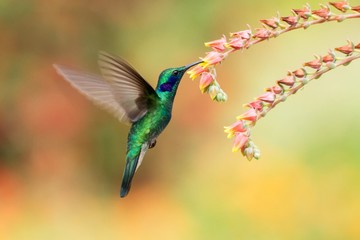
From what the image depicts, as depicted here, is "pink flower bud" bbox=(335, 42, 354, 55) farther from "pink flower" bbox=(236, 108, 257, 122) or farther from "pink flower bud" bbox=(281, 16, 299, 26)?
"pink flower" bbox=(236, 108, 257, 122)

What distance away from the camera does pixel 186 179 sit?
343 cm

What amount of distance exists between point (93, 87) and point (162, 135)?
6.58ft

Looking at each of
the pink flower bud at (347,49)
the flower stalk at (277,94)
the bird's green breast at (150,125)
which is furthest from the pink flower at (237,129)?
the bird's green breast at (150,125)

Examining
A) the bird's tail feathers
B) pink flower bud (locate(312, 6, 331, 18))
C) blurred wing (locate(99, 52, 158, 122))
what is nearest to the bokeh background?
the bird's tail feathers

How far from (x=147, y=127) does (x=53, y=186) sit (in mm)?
1957

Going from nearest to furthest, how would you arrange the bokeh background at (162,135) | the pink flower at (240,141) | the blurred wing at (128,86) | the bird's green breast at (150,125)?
the pink flower at (240,141), the blurred wing at (128,86), the bird's green breast at (150,125), the bokeh background at (162,135)

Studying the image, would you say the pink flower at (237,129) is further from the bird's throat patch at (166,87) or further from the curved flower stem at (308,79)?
the bird's throat patch at (166,87)

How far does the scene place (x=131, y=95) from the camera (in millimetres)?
1527

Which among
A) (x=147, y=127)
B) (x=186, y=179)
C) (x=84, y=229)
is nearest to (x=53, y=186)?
(x=84, y=229)

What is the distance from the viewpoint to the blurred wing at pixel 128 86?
1.43 metres

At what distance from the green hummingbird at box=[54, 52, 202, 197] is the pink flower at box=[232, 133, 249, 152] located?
223 millimetres

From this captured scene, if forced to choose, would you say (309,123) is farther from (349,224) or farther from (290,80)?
(290,80)

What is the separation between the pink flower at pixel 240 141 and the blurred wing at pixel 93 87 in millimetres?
380

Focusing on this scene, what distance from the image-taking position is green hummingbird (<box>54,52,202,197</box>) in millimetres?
1452
